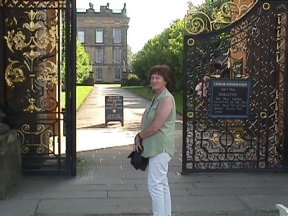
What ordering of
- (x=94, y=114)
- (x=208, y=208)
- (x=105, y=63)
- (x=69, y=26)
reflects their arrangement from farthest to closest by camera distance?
(x=105, y=63) < (x=94, y=114) < (x=69, y=26) < (x=208, y=208)

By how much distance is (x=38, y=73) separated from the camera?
8.95 m

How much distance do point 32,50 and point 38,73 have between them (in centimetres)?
41

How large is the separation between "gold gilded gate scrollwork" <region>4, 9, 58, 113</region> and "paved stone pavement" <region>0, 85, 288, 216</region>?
1.61m

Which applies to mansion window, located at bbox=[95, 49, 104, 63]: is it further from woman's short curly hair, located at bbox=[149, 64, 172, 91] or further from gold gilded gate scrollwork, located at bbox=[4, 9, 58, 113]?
woman's short curly hair, located at bbox=[149, 64, 172, 91]

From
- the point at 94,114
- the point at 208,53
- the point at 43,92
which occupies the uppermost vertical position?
the point at 208,53

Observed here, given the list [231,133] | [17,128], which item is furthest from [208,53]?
[17,128]

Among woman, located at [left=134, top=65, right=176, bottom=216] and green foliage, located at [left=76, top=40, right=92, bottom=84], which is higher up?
green foliage, located at [left=76, top=40, right=92, bottom=84]

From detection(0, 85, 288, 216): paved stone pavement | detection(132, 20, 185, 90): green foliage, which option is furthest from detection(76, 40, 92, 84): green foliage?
detection(0, 85, 288, 216): paved stone pavement

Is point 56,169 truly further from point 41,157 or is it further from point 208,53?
point 208,53

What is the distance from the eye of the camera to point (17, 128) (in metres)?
8.97

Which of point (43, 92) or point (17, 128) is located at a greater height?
point (43, 92)

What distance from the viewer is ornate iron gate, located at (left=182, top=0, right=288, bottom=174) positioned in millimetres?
9125

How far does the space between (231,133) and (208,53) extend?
153 centimetres

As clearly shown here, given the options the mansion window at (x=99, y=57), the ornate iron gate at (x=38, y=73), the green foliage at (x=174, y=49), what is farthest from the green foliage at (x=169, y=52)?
the mansion window at (x=99, y=57)
